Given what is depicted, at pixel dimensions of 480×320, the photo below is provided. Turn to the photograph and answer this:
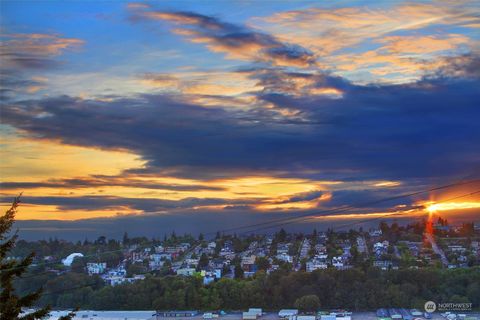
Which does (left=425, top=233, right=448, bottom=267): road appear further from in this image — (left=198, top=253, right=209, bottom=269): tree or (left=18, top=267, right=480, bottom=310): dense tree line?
(left=198, top=253, right=209, bottom=269): tree

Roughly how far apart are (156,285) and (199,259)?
689 centimetres

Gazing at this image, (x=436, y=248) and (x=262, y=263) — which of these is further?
(x=262, y=263)

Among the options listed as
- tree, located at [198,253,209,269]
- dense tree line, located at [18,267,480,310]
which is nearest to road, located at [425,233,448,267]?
dense tree line, located at [18,267,480,310]

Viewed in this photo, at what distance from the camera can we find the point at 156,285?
28312 mm

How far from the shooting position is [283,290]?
26.7m

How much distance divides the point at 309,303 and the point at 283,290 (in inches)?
63.0

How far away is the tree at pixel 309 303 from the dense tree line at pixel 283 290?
0.29 metres

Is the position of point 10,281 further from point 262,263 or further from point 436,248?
point 436,248

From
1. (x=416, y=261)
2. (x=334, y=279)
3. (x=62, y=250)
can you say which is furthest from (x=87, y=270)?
(x=416, y=261)

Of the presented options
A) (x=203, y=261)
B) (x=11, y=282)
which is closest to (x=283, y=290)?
(x=203, y=261)

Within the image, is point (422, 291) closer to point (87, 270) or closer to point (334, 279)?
point (334, 279)

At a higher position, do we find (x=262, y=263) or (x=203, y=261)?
(x=203, y=261)

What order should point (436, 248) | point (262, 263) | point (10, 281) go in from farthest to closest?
point (262, 263) → point (436, 248) → point (10, 281)

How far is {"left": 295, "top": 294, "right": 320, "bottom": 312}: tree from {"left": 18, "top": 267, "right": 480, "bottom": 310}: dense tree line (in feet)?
0.95
